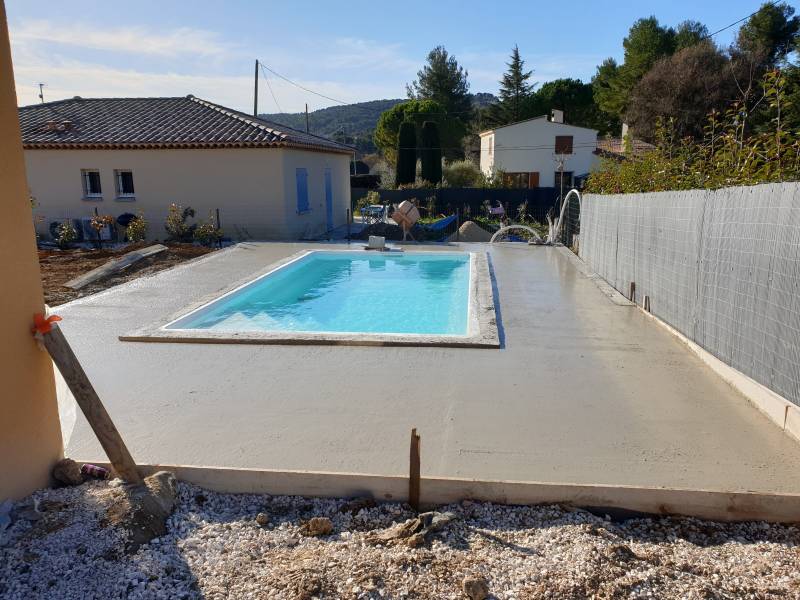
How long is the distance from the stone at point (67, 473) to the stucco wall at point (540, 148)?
39009mm

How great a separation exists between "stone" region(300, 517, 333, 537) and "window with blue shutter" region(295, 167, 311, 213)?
1624 centimetres

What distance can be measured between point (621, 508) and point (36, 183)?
64.0ft

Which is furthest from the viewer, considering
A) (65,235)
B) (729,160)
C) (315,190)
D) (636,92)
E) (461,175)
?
(461,175)

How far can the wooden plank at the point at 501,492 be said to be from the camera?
3340 mm

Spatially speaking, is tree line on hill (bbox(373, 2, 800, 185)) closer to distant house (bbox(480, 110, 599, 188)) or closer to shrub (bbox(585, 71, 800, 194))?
shrub (bbox(585, 71, 800, 194))

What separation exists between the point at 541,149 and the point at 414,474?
133 ft

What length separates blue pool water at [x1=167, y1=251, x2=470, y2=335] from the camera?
9180mm

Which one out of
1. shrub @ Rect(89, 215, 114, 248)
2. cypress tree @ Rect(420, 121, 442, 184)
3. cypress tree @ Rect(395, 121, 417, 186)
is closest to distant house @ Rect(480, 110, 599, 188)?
cypress tree @ Rect(420, 121, 442, 184)

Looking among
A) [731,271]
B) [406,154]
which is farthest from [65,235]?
[406,154]

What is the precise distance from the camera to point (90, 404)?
3.42 meters

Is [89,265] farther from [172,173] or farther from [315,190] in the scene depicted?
[315,190]

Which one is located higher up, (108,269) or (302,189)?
(302,189)

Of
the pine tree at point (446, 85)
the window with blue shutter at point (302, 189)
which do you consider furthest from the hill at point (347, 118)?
the window with blue shutter at point (302, 189)

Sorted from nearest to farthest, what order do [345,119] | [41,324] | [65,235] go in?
[41,324] → [65,235] → [345,119]
